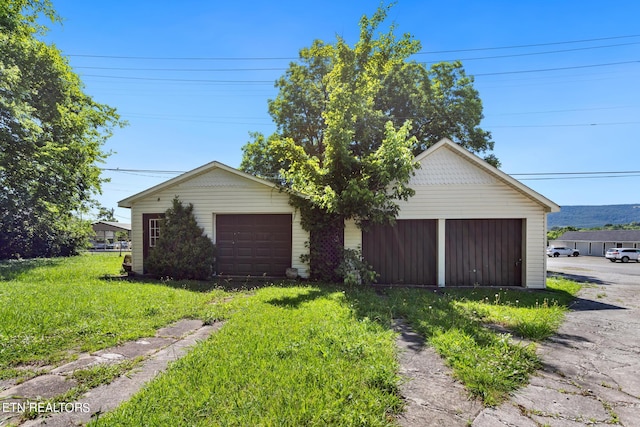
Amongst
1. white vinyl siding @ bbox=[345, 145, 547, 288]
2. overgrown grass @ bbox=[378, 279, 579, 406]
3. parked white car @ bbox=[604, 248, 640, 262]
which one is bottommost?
parked white car @ bbox=[604, 248, 640, 262]

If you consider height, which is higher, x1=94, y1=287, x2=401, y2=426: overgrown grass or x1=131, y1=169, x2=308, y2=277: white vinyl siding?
x1=131, y1=169, x2=308, y2=277: white vinyl siding

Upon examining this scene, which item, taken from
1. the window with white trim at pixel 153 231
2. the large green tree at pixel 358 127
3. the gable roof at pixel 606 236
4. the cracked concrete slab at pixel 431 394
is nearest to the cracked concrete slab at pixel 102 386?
the cracked concrete slab at pixel 431 394

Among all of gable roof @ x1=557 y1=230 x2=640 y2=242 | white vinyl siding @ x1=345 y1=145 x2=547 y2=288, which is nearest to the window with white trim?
white vinyl siding @ x1=345 y1=145 x2=547 y2=288

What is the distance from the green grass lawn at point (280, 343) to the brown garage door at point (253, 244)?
2.48 meters

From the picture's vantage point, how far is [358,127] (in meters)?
12.3

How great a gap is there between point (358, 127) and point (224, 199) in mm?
6015

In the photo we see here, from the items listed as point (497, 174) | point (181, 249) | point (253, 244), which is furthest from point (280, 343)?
point (497, 174)

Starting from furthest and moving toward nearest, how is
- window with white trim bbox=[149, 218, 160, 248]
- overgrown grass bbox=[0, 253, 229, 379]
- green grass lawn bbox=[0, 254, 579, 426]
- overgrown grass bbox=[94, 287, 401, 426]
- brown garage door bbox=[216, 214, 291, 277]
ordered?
window with white trim bbox=[149, 218, 160, 248] < brown garage door bbox=[216, 214, 291, 277] < overgrown grass bbox=[0, 253, 229, 379] < green grass lawn bbox=[0, 254, 579, 426] < overgrown grass bbox=[94, 287, 401, 426]

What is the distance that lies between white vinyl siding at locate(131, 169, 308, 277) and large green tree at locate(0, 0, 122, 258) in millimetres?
7025

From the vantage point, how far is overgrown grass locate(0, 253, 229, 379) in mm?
3412

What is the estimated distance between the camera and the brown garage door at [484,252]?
29.4 ft

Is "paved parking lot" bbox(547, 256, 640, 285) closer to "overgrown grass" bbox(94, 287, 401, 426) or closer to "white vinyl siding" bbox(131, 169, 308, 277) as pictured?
"white vinyl siding" bbox(131, 169, 308, 277)

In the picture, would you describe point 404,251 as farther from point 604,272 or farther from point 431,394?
point 604,272

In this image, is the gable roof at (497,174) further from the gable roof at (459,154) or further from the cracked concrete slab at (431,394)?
the cracked concrete slab at (431,394)
